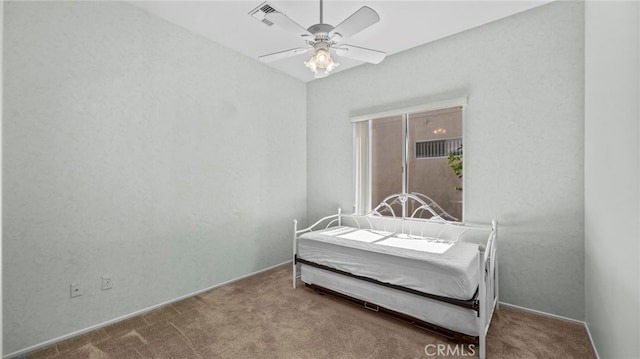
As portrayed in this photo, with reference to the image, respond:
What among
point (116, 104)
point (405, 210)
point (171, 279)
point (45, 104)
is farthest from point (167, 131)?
point (405, 210)

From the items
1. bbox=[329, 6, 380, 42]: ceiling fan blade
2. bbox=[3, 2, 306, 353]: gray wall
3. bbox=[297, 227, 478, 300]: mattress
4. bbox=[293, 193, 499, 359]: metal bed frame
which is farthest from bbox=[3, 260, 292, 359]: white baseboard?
bbox=[329, 6, 380, 42]: ceiling fan blade

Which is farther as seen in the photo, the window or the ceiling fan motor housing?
the window

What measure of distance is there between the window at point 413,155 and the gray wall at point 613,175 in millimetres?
1038

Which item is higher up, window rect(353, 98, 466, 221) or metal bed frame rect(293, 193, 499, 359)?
window rect(353, 98, 466, 221)

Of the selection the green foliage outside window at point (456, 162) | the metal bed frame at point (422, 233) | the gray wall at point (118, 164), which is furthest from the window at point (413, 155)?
the gray wall at point (118, 164)

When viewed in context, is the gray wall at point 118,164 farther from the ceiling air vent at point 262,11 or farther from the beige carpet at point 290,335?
the ceiling air vent at point 262,11

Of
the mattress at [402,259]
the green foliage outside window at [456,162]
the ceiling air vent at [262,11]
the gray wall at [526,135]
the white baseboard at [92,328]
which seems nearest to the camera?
the ceiling air vent at [262,11]

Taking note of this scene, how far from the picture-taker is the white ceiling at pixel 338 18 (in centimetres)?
226

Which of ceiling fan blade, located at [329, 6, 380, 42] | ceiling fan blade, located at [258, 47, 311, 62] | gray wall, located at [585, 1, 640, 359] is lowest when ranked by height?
gray wall, located at [585, 1, 640, 359]

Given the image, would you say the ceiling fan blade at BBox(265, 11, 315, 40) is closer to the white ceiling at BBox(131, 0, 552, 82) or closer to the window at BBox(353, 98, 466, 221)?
the white ceiling at BBox(131, 0, 552, 82)

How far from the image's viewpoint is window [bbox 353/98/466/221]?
2.93 metres

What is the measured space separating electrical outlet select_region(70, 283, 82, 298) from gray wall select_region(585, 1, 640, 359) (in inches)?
132

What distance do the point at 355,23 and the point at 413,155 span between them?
1921 millimetres

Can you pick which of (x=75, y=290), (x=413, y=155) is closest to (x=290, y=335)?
(x=75, y=290)
